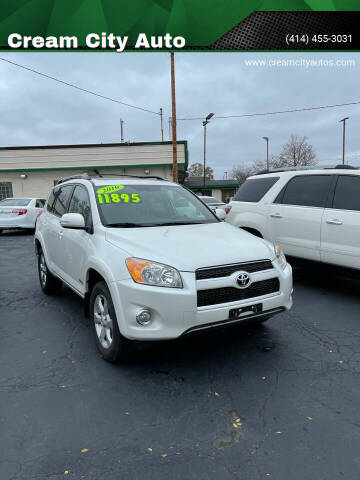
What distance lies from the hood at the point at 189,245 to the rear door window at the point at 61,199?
1.63 meters

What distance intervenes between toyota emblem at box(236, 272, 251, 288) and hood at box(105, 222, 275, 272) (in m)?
0.13

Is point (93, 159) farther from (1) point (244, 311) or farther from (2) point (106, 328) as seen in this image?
(1) point (244, 311)

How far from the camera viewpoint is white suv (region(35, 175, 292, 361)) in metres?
2.74

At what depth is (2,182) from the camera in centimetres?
2306

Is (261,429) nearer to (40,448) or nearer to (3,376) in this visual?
(40,448)

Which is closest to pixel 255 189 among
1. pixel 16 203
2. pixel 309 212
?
pixel 309 212

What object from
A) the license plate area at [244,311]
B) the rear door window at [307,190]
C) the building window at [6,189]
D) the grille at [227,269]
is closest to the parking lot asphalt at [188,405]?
the license plate area at [244,311]

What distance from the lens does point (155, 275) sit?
278cm

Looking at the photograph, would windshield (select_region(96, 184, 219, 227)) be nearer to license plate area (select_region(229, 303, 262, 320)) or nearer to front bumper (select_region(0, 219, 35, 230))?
license plate area (select_region(229, 303, 262, 320))

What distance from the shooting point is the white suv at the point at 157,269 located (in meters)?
2.74

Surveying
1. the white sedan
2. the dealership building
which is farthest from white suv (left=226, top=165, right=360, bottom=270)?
the dealership building

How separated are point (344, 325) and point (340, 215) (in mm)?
1655

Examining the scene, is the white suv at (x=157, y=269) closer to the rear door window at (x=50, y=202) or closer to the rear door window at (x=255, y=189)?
the rear door window at (x=50, y=202)

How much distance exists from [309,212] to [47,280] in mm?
4230
